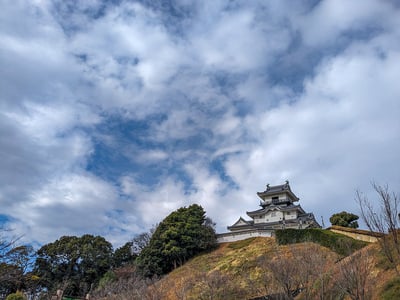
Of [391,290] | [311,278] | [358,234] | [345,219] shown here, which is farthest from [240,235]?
[391,290]

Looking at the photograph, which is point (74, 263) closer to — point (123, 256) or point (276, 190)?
point (123, 256)

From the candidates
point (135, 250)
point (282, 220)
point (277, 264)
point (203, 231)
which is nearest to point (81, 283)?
point (135, 250)

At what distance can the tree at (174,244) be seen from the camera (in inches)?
1517

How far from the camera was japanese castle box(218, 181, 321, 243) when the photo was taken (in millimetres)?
42875

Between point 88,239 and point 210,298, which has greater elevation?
point 88,239

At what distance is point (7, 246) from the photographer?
8266 mm

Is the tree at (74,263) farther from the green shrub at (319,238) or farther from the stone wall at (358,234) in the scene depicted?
the stone wall at (358,234)

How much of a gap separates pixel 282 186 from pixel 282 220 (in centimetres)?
904

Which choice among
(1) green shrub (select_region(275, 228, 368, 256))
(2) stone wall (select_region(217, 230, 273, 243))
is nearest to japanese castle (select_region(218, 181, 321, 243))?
(2) stone wall (select_region(217, 230, 273, 243))

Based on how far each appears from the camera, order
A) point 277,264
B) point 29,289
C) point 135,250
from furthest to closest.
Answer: point 135,250 < point 29,289 < point 277,264

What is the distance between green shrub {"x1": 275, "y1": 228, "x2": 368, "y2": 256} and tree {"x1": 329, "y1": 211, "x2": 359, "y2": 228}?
47.7 ft

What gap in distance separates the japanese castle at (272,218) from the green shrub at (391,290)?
27321 mm

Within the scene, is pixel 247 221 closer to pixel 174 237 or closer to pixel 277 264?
pixel 174 237

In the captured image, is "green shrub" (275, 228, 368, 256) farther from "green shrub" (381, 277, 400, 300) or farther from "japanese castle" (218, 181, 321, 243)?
"japanese castle" (218, 181, 321, 243)
